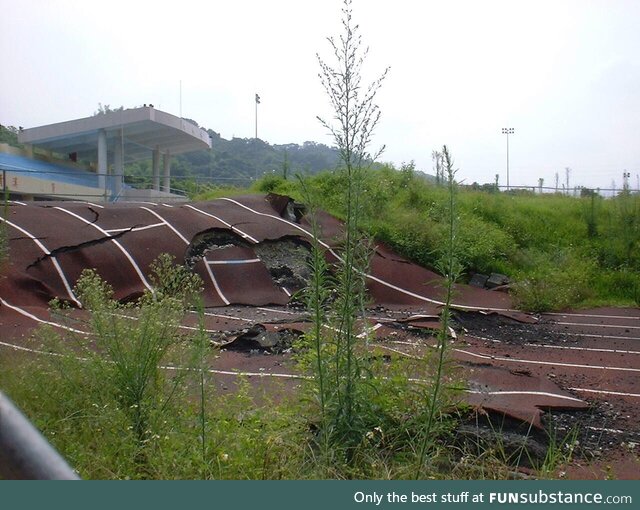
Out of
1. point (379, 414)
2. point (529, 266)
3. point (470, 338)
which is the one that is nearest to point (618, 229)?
point (529, 266)

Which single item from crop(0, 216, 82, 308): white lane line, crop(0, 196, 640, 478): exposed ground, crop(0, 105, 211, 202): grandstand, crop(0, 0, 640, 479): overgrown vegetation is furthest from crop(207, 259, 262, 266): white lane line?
crop(0, 105, 211, 202): grandstand

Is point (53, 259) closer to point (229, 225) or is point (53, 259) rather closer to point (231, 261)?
point (231, 261)

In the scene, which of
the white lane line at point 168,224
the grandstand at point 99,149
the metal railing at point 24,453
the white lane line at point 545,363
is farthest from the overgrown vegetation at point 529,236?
the metal railing at point 24,453

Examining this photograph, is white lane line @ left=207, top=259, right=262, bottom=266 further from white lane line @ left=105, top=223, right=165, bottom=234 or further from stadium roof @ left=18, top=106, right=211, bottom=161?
stadium roof @ left=18, top=106, right=211, bottom=161

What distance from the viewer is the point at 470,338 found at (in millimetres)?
10469

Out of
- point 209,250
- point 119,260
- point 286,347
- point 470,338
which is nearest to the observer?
point 286,347

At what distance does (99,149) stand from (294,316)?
20.8 meters

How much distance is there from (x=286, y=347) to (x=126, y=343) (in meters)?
4.15

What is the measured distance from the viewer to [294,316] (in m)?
11.4

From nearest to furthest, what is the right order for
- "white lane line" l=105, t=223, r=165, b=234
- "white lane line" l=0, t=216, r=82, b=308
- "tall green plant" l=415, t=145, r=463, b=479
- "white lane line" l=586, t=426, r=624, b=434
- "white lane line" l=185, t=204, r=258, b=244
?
1. "tall green plant" l=415, t=145, r=463, b=479
2. "white lane line" l=586, t=426, r=624, b=434
3. "white lane line" l=0, t=216, r=82, b=308
4. "white lane line" l=105, t=223, r=165, b=234
5. "white lane line" l=185, t=204, r=258, b=244

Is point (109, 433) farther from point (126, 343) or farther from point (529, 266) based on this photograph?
point (529, 266)

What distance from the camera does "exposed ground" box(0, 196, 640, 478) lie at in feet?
19.6

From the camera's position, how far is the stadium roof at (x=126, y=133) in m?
28.4

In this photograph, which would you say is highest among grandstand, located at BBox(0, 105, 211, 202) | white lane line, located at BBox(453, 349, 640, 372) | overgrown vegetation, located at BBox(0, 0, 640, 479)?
grandstand, located at BBox(0, 105, 211, 202)
